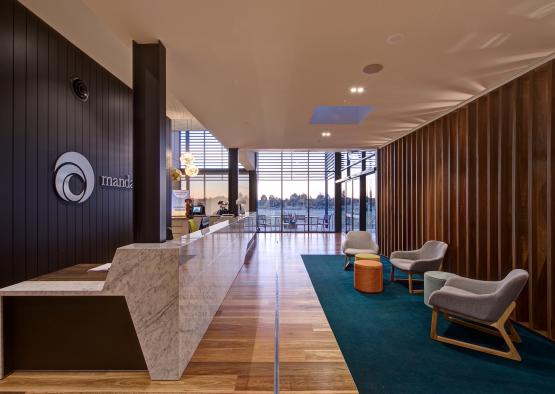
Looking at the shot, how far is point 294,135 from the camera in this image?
6.34 metres

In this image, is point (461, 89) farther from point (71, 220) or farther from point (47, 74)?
point (71, 220)

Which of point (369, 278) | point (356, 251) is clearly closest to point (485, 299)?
point (369, 278)

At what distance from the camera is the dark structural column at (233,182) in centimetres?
752

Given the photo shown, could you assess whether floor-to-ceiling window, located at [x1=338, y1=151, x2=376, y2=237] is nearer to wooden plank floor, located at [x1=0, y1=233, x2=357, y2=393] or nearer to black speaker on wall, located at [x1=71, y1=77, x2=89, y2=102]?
wooden plank floor, located at [x1=0, y1=233, x2=357, y2=393]

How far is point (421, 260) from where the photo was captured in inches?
175

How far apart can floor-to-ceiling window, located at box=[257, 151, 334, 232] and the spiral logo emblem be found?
31.2 feet

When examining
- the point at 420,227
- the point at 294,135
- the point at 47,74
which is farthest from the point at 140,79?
the point at 420,227

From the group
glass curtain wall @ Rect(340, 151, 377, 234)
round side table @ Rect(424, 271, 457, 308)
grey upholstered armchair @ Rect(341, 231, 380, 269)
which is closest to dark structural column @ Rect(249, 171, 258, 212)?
glass curtain wall @ Rect(340, 151, 377, 234)

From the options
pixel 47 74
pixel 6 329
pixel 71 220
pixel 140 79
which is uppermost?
pixel 47 74

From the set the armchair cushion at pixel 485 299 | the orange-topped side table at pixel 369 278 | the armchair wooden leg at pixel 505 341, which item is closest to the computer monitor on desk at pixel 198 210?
the orange-topped side table at pixel 369 278

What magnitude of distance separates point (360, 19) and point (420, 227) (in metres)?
4.68

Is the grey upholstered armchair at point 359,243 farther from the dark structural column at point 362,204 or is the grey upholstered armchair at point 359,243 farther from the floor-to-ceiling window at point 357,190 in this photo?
the dark structural column at point 362,204

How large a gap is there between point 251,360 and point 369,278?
281cm

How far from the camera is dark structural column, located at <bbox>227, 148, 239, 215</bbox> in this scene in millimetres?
7523
